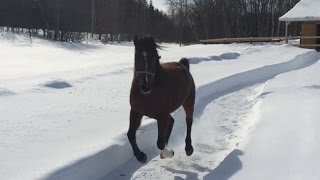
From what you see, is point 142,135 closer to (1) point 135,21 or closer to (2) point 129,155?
(2) point 129,155

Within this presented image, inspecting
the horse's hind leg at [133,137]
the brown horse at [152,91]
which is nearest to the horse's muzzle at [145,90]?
the brown horse at [152,91]

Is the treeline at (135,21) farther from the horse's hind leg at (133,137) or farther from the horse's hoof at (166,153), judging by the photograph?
the horse's hind leg at (133,137)

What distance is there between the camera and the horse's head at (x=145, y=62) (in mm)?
6105

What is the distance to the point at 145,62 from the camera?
6.12 metres

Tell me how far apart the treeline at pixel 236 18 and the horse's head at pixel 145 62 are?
61.7m

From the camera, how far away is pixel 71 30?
71562 mm

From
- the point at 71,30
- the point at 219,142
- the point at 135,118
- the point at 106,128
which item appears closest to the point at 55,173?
the point at 135,118

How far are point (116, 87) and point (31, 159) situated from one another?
7448 millimetres

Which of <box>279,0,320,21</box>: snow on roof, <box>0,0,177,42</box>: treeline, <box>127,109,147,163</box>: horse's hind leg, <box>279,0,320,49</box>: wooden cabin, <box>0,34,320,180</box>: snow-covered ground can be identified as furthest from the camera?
<box>0,0,177,42</box>: treeline

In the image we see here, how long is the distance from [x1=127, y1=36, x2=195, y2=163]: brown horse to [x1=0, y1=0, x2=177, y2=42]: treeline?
6195cm

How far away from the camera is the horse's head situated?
6.11m

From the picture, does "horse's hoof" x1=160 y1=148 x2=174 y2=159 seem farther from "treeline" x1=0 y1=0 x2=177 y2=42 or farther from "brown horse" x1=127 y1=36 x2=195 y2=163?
"treeline" x1=0 y1=0 x2=177 y2=42

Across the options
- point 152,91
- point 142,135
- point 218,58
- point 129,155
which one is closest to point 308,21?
point 218,58

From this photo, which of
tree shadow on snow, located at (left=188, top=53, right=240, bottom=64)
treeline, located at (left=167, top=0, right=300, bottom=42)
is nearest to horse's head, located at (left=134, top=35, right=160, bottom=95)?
tree shadow on snow, located at (left=188, top=53, right=240, bottom=64)
